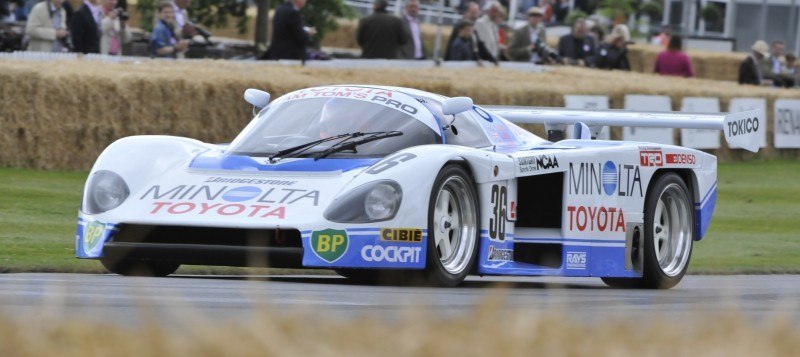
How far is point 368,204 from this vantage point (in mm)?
8555

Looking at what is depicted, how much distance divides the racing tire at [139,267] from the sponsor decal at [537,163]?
2.00m

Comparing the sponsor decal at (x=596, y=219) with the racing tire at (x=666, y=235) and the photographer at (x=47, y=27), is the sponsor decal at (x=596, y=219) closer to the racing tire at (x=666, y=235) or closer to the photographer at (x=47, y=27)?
the racing tire at (x=666, y=235)

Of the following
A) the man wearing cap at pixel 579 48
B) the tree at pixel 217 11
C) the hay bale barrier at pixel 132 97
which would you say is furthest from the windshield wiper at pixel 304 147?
the tree at pixel 217 11

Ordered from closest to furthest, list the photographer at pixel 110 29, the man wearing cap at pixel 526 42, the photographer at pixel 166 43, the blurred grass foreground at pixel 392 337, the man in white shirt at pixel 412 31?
1. the blurred grass foreground at pixel 392 337
2. the photographer at pixel 110 29
3. the photographer at pixel 166 43
4. the man in white shirt at pixel 412 31
5. the man wearing cap at pixel 526 42

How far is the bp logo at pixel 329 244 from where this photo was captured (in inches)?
333

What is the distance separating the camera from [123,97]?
16938 mm

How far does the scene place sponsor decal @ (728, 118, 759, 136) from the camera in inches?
435

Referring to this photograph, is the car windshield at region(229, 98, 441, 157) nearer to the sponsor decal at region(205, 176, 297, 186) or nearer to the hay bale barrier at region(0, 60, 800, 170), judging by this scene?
the sponsor decal at region(205, 176, 297, 186)

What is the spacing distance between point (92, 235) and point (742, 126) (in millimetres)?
4579

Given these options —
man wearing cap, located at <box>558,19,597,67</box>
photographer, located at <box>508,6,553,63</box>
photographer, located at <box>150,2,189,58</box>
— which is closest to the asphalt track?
photographer, located at <box>150,2,189,58</box>

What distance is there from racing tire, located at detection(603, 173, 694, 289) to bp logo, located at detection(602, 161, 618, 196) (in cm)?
43

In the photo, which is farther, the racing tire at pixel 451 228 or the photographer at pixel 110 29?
the photographer at pixel 110 29

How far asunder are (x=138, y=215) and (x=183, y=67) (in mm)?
9612

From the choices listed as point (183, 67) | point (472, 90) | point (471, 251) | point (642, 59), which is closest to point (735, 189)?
point (472, 90)
